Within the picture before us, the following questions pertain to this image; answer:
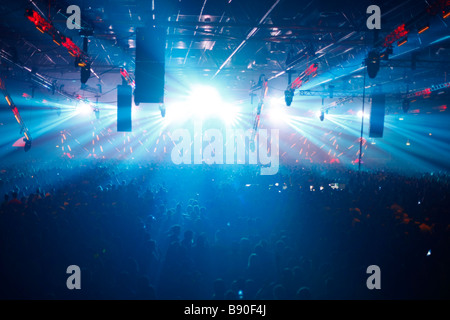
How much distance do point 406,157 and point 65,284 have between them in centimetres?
2641

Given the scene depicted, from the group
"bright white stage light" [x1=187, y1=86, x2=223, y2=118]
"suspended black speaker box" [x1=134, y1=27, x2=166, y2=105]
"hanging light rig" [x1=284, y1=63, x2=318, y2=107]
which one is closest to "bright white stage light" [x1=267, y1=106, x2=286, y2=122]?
"bright white stage light" [x1=187, y1=86, x2=223, y2=118]

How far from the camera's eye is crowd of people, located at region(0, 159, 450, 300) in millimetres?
4559

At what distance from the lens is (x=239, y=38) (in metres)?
7.02

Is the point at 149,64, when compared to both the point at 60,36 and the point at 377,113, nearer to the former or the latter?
the point at 60,36

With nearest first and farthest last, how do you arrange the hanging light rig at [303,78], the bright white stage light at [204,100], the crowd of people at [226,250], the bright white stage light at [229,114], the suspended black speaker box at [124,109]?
the crowd of people at [226,250] → the hanging light rig at [303,78] → the suspended black speaker box at [124,109] → the bright white stage light at [204,100] → the bright white stage light at [229,114]

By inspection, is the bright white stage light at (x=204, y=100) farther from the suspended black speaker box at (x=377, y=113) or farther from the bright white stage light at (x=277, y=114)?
the suspended black speaker box at (x=377, y=113)

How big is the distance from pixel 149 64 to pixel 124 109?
4.23m

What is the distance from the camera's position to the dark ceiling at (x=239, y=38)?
620 cm

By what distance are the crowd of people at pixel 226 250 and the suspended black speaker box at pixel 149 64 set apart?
2962 millimetres

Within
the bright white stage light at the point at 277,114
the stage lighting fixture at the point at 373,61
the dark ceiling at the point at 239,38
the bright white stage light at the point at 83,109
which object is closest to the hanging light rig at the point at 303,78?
the dark ceiling at the point at 239,38

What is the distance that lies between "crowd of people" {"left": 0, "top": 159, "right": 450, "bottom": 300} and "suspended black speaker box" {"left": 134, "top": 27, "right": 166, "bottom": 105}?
296cm

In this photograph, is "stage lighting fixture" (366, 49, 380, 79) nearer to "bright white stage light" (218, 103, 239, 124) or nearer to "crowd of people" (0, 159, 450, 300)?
"crowd of people" (0, 159, 450, 300)

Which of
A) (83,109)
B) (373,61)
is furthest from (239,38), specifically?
(83,109)
